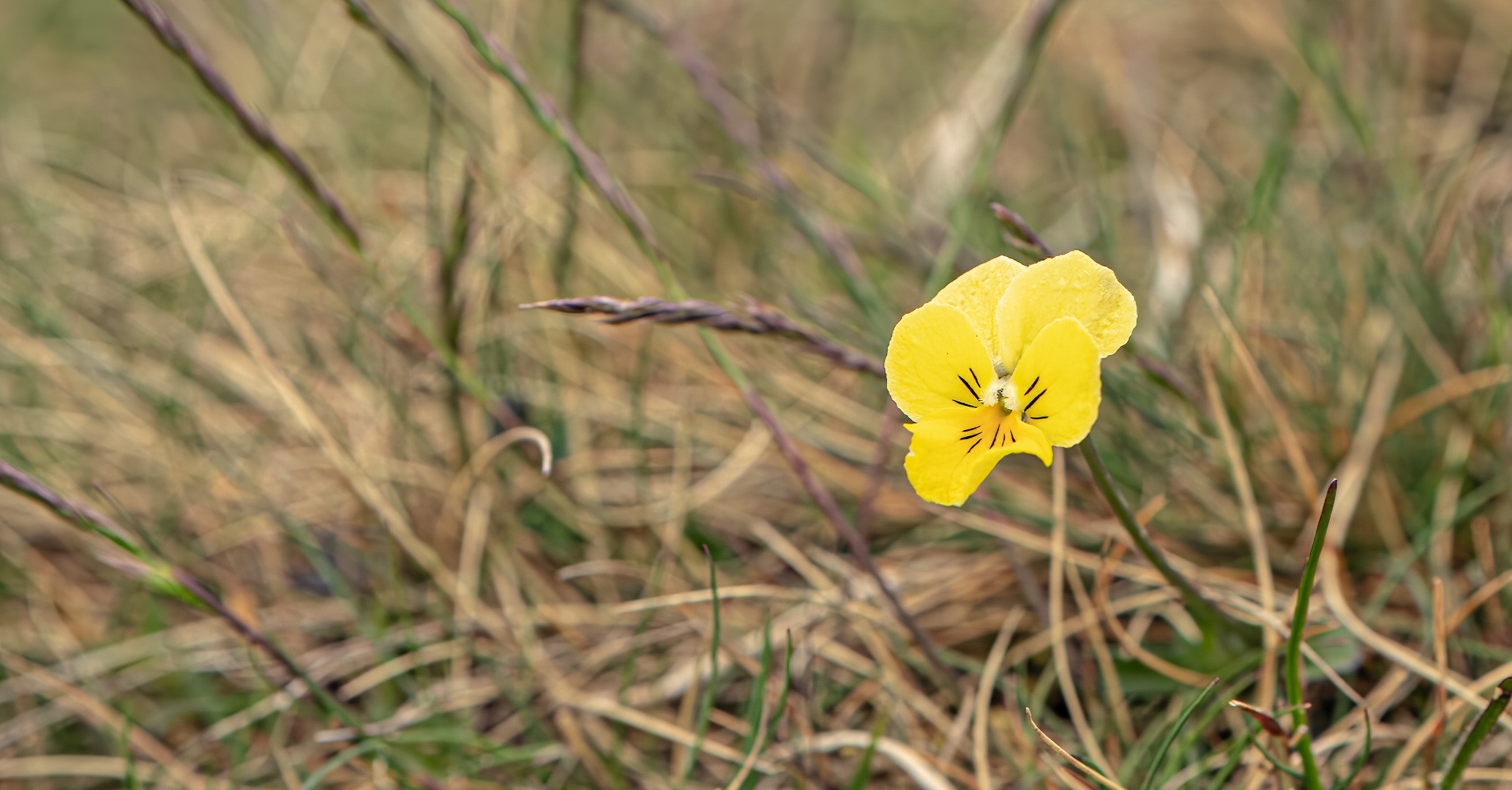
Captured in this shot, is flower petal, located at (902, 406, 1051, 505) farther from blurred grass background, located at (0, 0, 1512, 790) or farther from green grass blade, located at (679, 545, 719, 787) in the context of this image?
blurred grass background, located at (0, 0, 1512, 790)

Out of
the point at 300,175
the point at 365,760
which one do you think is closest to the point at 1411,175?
the point at 300,175

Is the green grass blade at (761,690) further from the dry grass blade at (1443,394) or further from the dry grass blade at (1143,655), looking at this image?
the dry grass blade at (1443,394)

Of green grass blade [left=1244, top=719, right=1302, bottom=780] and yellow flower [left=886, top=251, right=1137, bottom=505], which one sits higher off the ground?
yellow flower [left=886, top=251, right=1137, bottom=505]

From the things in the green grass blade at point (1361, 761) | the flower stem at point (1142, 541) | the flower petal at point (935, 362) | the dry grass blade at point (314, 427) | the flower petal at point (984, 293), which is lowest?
the green grass blade at point (1361, 761)

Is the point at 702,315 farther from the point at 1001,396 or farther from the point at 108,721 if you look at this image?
the point at 108,721

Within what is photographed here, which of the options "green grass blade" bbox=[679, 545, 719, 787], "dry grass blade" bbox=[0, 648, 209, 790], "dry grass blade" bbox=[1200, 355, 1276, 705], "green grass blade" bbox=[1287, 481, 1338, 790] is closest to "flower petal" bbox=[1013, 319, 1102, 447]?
"green grass blade" bbox=[1287, 481, 1338, 790]

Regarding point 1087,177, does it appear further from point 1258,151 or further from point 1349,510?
point 1349,510

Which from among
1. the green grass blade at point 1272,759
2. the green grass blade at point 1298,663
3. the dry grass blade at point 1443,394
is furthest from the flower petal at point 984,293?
the dry grass blade at point 1443,394
